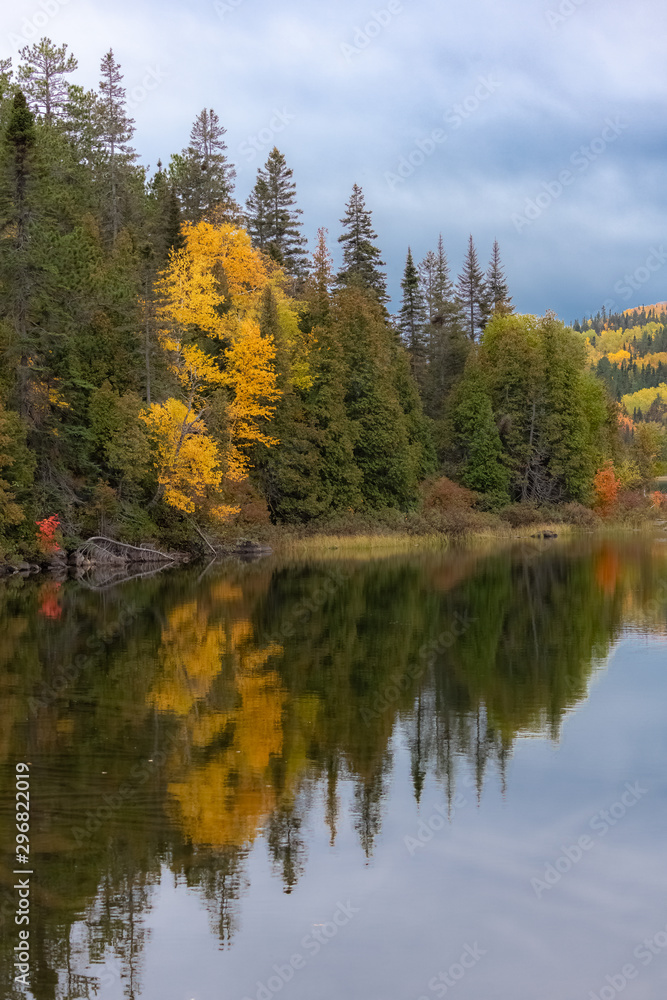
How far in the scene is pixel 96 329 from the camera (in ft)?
154

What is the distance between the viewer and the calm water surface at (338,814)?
8.34m

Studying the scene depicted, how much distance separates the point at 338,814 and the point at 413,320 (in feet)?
253

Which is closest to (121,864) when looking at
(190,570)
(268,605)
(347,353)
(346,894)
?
(346,894)

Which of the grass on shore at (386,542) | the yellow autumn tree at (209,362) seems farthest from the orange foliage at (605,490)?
the yellow autumn tree at (209,362)

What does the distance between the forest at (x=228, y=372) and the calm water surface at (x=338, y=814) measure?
21724 mm

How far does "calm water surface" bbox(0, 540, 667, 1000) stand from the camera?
8.34m

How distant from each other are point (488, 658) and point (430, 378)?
6447cm

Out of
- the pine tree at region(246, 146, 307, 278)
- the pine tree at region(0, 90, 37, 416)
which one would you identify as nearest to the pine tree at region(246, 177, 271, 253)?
the pine tree at region(246, 146, 307, 278)

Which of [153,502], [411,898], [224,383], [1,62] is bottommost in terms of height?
[411,898]

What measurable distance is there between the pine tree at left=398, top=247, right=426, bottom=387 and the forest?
0.18 meters

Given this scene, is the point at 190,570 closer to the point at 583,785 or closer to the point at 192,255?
the point at 192,255

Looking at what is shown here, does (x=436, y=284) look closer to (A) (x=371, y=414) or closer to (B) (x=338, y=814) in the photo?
(A) (x=371, y=414)

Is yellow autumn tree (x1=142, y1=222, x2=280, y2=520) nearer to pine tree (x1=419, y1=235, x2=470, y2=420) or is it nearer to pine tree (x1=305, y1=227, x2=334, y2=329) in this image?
pine tree (x1=305, y1=227, x2=334, y2=329)

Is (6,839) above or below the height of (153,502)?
below
